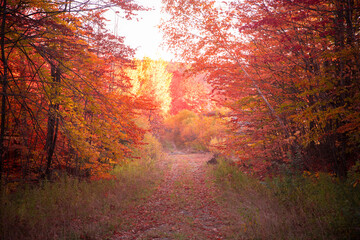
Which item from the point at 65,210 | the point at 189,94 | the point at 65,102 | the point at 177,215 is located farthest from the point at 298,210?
the point at 189,94

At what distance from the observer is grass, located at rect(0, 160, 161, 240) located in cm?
443

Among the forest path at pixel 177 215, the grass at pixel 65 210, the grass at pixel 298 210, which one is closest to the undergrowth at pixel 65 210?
the grass at pixel 65 210

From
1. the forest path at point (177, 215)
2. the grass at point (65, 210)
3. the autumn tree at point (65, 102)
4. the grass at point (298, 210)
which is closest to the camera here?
the grass at point (298, 210)

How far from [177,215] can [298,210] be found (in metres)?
3.29

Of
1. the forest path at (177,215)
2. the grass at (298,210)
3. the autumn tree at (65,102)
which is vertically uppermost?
the autumn tree at (65,102)

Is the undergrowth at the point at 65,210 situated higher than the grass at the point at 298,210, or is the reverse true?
the grass at the point at 298,210

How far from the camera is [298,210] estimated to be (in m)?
5.18

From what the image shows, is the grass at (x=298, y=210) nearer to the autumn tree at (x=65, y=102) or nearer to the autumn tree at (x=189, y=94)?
the autumn tree at (x=65, y=102)

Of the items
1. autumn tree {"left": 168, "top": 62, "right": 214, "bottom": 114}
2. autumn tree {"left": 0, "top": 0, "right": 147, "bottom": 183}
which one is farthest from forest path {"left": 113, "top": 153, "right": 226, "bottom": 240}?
autumn tree {"left": 168, "top": 62, "right": 214, "bottom": 114}

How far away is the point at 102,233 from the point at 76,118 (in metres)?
3.50

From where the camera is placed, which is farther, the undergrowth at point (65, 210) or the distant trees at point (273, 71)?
the distant trees at point (273, 71)

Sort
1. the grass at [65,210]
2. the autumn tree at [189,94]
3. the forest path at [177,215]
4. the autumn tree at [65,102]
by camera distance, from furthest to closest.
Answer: the autumn tree at [189,94] → the autumn tree at [65,102] → the forest path at [177,215] → the grass at [65,210]

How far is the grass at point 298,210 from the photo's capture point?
384cm

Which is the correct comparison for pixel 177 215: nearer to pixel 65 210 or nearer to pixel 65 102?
pixel 65 210
